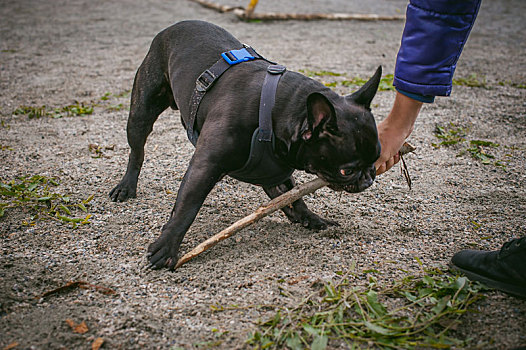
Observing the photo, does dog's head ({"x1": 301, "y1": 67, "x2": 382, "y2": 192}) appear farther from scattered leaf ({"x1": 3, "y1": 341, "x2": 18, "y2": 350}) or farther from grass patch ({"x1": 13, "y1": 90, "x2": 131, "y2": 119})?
grass patch ({"x1": 13, "y1": 90, "x2": 131, "y2": 119})

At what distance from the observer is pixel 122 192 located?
3.47 metres

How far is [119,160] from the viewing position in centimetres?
414

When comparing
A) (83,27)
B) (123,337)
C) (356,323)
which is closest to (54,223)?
(123,337)

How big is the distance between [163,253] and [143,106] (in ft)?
4.28

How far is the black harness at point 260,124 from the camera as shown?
262cm

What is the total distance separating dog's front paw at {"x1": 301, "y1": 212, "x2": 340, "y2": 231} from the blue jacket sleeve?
3.60 feet

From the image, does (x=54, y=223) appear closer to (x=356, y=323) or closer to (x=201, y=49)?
(x=201, y=49)

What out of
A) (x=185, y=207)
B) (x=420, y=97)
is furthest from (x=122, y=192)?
(x=420, y=97)

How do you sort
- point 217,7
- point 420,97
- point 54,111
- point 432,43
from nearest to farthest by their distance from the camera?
point 432,43
point 420,97
point 54,111
point 217,7

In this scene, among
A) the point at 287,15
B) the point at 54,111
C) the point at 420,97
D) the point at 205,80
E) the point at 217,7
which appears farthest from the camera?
the point at 217,7

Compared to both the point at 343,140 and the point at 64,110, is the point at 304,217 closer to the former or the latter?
the point at 343,140

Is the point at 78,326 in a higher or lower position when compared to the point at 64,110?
higher

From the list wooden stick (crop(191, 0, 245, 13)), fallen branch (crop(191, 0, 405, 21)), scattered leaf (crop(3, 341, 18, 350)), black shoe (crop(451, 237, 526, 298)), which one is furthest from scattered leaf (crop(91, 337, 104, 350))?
wooden stick (crop(191, 0, 245, 13))

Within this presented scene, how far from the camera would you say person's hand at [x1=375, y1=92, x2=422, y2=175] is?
8.36ft
